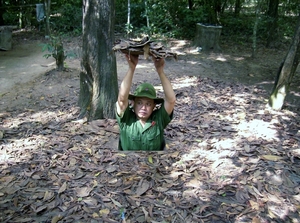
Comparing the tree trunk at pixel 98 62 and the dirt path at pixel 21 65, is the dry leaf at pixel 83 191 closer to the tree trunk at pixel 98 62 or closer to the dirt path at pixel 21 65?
the tree trunk at pixel 98 62

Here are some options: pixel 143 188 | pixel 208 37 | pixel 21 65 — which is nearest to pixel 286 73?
pixel 143 188

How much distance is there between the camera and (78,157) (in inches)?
135

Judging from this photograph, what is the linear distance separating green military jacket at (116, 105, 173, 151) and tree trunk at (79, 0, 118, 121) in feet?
3.05

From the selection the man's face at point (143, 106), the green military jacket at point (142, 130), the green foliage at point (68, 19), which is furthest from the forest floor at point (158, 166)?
the green foliage at point (68, 19)

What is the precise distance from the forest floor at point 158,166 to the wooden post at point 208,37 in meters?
6.47

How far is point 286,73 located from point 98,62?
363 cm

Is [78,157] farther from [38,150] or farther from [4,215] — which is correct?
[4,215]

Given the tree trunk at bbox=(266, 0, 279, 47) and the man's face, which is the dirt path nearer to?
the man's face

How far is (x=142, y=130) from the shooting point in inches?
142

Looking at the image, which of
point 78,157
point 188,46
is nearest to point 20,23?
point 188,46

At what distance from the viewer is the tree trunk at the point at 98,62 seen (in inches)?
161

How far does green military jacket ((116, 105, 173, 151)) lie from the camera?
11.7ft

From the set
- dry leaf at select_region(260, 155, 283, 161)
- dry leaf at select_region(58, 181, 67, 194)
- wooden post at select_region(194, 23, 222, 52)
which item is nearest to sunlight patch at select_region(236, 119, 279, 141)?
dry leaf at select_region(260, 155, 283, 161)

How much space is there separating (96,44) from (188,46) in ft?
29.2
